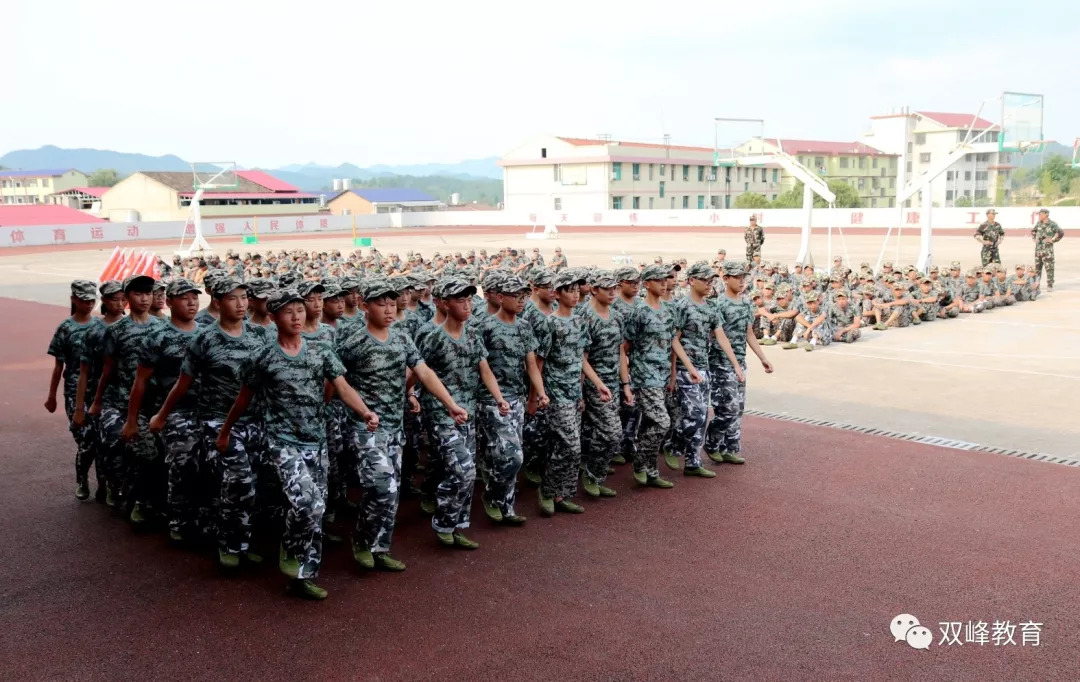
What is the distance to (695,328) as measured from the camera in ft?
24.8

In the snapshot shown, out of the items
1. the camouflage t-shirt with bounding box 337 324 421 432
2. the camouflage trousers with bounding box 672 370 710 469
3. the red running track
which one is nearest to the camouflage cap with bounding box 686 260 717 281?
the camouflage trousers with bounding box 672 370 710 469

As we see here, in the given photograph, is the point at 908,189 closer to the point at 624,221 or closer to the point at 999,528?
the point at 999,528

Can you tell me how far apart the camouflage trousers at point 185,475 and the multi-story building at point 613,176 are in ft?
210

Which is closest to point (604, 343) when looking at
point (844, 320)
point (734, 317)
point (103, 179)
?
point (734, 317)

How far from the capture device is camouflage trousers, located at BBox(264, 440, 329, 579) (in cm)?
509

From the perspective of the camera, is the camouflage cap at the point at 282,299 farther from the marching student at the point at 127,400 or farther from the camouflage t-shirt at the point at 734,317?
the camouflage t-shirt at the point at 734,317

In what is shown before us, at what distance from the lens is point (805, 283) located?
14.8 m

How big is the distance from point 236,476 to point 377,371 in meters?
1.09

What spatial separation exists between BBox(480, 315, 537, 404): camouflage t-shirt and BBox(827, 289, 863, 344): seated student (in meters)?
8.87

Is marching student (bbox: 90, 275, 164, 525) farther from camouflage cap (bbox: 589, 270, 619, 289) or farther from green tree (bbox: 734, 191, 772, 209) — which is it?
green tree (bbox: 734, 191, 772, 209)

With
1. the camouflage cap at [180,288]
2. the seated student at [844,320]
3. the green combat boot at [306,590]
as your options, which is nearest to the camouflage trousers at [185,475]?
the camouflage cap at [180,288]

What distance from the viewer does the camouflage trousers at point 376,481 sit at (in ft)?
17.7

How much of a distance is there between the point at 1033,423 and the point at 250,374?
7756mm

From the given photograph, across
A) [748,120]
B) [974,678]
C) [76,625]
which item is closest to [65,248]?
[748,120]
